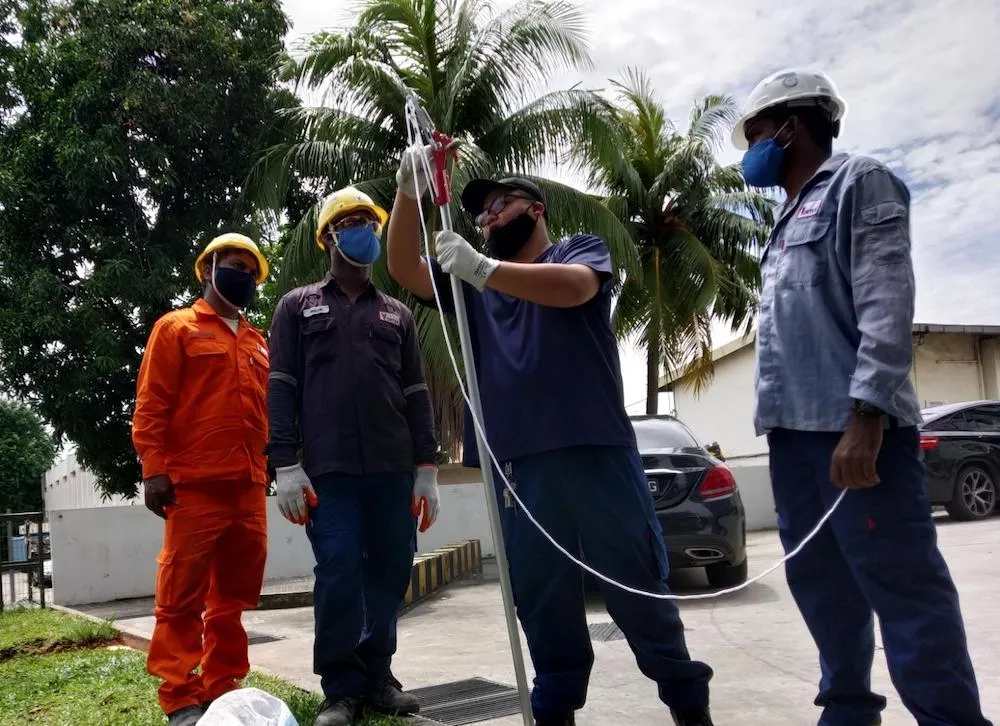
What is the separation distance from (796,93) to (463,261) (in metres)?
1.13

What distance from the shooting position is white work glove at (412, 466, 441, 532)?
4.13 metres

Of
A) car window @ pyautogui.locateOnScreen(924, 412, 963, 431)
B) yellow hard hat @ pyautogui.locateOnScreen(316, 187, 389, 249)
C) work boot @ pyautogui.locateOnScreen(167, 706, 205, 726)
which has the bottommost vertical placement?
work boot @ pyautogui.locateOnScreen(167, 706, 205, 726)

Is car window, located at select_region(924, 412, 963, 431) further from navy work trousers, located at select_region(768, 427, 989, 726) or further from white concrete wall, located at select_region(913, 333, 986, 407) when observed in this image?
white concrete wall, located at select_region(913, 333, 986, 407)

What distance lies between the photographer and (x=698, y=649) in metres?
5.31

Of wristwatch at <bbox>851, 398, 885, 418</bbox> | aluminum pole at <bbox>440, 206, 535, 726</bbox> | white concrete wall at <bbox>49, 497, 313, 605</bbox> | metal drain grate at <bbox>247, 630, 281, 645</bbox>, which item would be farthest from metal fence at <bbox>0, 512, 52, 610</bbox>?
wristwatch at <bbox>851, 398, 885, 418</bbox>

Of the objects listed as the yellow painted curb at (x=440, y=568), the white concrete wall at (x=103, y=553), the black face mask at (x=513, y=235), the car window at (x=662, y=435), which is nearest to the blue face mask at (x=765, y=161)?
the black face mask at (x=513, y=235)

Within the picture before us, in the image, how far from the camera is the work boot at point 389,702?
3.80 metres

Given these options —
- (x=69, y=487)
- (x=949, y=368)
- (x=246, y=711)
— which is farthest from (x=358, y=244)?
(x=69, y=487)

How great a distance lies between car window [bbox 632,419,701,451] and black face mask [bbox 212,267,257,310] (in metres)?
3.79

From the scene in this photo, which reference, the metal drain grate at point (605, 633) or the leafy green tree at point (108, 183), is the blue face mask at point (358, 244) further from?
the leafy green tree at point (108, 183)

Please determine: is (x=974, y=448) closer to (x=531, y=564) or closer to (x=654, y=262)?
(x=654, y=262)

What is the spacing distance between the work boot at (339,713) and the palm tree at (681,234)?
1626 cm

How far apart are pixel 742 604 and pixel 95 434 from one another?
10.7 metres

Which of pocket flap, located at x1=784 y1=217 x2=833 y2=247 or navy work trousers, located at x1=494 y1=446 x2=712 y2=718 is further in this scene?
navy work trousers, located at x1=494 y1=446 x2=712 y2=718
